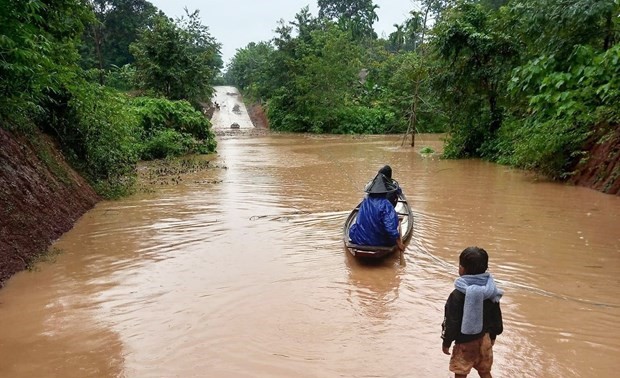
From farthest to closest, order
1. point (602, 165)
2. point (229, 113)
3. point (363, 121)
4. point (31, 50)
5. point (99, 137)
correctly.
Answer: point (229, 113)
point (363, 121)
point (602, 165)
point (99, 137)
point (31, 50)

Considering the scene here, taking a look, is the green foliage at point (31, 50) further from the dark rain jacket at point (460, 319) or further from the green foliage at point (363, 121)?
the green foliage at point (363, 121)

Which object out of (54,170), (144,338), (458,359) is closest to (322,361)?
(458,359)

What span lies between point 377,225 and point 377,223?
1.2 inches

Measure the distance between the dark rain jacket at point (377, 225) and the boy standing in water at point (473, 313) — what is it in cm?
361

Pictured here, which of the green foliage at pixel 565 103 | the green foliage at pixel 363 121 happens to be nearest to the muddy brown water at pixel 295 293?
the green foliage at pixel 565 103

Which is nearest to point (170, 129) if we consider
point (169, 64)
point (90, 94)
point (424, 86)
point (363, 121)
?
point (169, 64)

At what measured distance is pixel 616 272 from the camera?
22.8ft

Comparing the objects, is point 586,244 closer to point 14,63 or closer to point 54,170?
point 14,63

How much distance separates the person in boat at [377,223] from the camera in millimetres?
7383

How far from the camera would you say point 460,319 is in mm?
3676

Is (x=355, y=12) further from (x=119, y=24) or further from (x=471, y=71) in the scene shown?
(x=471, y=71)

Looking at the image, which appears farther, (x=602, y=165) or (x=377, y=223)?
(x=602, y=165)

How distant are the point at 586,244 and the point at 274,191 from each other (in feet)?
26.7

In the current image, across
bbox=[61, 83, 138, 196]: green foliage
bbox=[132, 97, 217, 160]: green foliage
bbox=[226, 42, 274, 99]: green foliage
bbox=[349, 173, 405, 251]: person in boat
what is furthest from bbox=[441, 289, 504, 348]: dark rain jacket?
bbox=[226, 42, 274, 99]: green foliage
